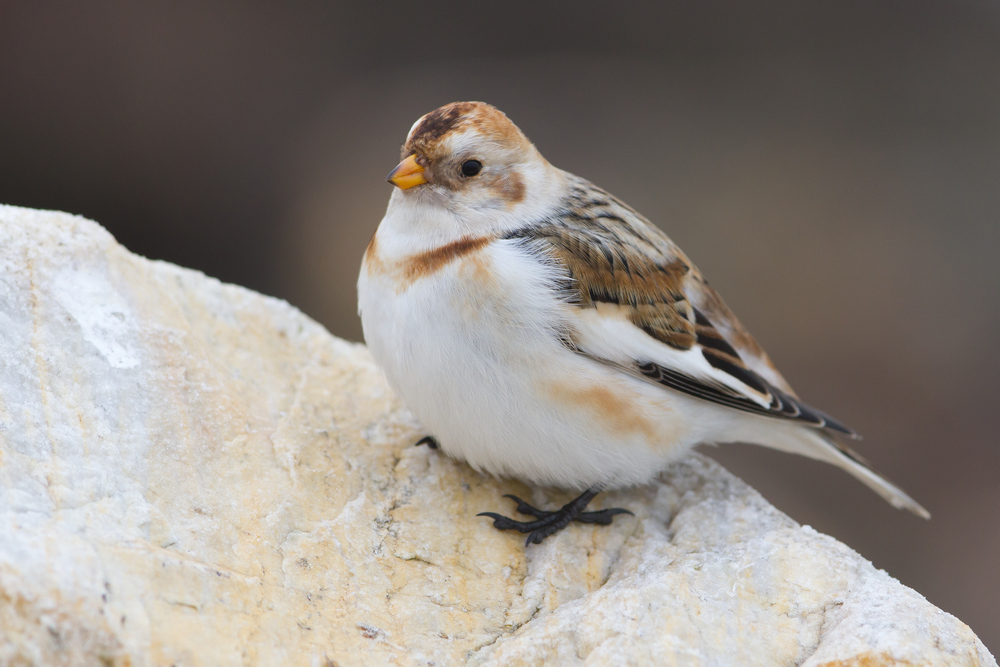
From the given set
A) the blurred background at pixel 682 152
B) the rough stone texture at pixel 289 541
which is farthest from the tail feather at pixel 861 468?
the blurred background at pixel 682 152

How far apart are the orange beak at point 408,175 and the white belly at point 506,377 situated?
29cm

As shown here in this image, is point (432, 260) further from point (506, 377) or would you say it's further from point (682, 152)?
point (682, 152)

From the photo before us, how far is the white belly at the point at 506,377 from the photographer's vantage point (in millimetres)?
2611

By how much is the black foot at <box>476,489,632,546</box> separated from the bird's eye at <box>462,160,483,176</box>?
1036mm

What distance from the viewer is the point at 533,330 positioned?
2625 mm

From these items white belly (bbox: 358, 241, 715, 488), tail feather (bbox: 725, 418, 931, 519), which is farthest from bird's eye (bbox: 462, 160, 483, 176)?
tail feather (bbox: 725, 418, 931, 519)

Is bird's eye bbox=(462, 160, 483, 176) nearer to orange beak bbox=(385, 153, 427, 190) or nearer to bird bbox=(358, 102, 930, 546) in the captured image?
bird bbox=(358, 102, 930, 546)

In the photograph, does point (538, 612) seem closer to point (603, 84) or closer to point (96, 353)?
point (96, 353)

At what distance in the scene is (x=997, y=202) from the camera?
6066 mm

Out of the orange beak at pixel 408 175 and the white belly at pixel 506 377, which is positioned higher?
the orange beak at pixel 408 175

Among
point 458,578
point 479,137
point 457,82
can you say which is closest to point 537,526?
point 458,578

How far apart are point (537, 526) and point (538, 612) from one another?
0.39 meters

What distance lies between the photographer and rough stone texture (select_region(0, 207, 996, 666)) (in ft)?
6.30

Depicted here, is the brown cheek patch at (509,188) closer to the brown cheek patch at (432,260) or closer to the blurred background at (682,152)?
the brown cheek patch at (432,260)
